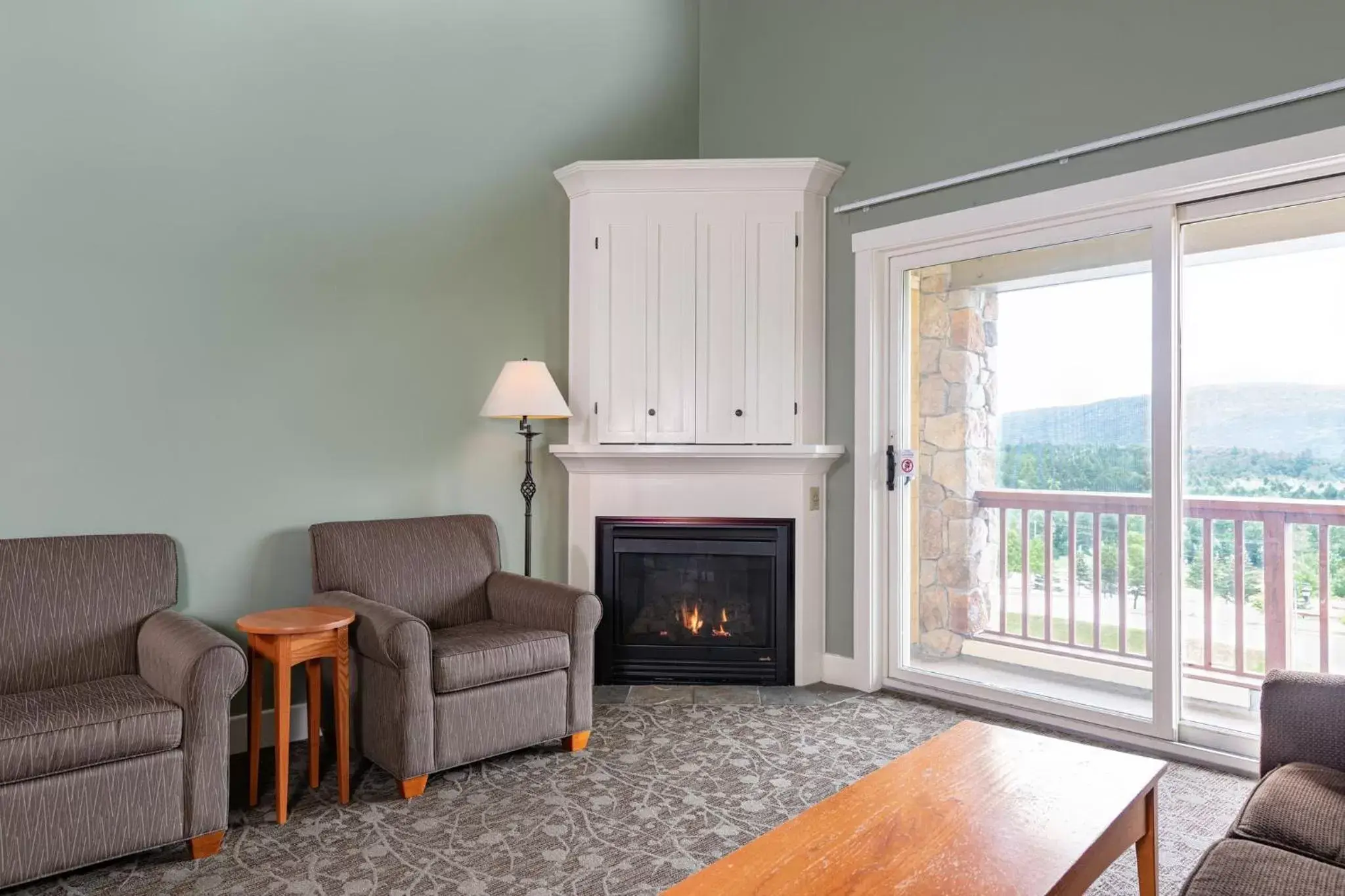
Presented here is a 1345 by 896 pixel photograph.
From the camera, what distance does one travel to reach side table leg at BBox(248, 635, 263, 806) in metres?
2.57

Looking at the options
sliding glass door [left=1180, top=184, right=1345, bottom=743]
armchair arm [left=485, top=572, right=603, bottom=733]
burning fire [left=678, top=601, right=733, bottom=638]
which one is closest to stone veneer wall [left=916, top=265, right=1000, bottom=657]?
sliding glass door [left=1180, top=184, right=1345, bottom=743]

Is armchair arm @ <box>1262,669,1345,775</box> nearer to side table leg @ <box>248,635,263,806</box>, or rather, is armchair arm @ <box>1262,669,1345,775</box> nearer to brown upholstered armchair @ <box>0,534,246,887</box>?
brown upholstered armchair @ <box>0,534,246,887</box>

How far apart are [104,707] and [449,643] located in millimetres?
961

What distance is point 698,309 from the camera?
3844 mm

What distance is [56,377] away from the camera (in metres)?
2.67

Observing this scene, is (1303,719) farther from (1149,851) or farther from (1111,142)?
(1111,142)

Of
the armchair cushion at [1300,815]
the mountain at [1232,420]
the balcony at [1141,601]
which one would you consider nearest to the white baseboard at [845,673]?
the balcony at [1141,601]

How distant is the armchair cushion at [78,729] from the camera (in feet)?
6.45

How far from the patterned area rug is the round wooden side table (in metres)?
0.11

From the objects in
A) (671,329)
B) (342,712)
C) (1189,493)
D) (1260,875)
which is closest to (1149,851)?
(1260,875)

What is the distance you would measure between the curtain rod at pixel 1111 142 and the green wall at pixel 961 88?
0.03m

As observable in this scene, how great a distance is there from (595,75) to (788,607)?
2788mm

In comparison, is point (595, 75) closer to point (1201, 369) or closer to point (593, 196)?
point (593, 196)

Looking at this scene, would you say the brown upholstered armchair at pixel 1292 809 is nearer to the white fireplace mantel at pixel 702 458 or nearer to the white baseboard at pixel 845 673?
the white baseboard at pixel 845 673
